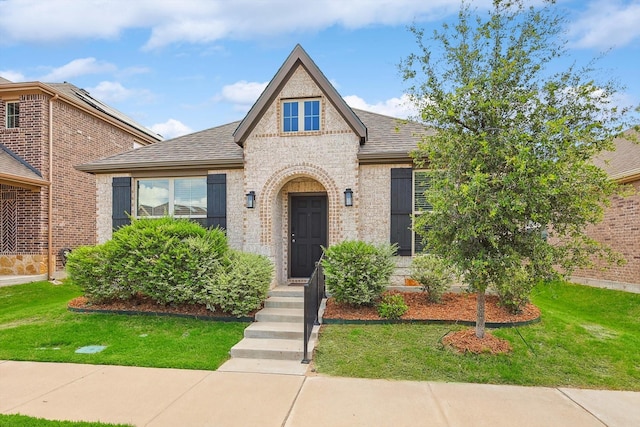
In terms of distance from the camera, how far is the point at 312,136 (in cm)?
855

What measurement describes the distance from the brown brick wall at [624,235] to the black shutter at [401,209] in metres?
5.19

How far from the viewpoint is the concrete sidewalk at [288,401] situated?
367 centimetres

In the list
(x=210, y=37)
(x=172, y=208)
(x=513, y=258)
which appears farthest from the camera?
(x=210, y=37)

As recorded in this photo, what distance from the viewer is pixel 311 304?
5.99 m

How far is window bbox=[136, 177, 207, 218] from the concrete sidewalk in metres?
5.01

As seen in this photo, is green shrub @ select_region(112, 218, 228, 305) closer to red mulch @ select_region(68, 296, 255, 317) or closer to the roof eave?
red mulch @ select_region(68, 296, 255, 317)

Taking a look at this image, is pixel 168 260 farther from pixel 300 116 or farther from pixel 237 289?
pixel 300 116

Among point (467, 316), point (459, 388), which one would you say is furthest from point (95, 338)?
point (467, 316)

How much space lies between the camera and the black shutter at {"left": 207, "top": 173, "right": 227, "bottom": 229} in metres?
9.02

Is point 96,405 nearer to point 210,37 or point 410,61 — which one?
point 410,61

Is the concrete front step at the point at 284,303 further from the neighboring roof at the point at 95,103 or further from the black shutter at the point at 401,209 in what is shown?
the neighboring roof at the point at 95,103

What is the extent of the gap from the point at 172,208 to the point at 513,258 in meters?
8.00

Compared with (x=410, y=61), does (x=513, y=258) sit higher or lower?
lower

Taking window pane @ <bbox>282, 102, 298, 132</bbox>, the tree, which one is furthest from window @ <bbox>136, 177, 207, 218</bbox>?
the tree
